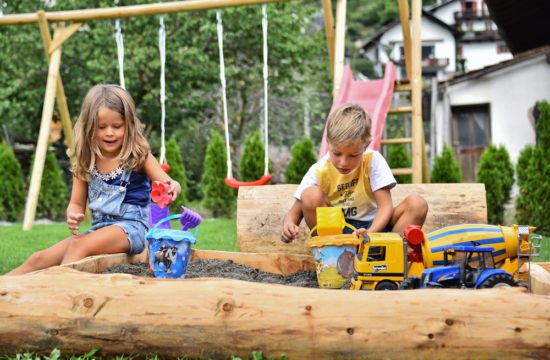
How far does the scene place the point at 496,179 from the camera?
28.3 feet

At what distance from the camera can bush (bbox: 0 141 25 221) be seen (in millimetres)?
10156

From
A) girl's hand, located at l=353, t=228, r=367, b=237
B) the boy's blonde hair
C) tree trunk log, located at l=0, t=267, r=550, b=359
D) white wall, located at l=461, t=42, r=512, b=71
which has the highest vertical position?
white wall, located at l=461, t=42, r=512, b=71

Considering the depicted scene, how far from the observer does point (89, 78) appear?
48.4 ft

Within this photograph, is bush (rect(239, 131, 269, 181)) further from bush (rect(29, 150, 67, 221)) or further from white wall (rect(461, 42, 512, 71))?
white wall (rect(461, 42, 512, 71))

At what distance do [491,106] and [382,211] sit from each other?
13469 mm

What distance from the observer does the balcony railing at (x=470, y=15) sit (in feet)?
128

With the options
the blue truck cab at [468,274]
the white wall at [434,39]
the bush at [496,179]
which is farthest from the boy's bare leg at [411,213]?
the white wall at [434,39]

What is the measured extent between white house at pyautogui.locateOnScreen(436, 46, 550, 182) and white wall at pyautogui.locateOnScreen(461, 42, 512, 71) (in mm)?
20397

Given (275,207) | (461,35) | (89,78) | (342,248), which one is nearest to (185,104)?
(89,78)

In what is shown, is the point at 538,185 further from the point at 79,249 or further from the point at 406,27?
the point at 79,249

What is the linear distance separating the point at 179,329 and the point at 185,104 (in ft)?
43.4

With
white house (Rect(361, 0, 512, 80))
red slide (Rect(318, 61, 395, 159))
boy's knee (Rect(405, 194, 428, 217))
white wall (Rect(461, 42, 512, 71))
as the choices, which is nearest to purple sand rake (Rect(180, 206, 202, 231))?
boy's knee (Rect(405, 194, 428, 217))

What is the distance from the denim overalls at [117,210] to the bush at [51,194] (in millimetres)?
7372

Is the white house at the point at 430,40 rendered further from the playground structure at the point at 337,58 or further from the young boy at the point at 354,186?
the young boy at the point at 354,186
